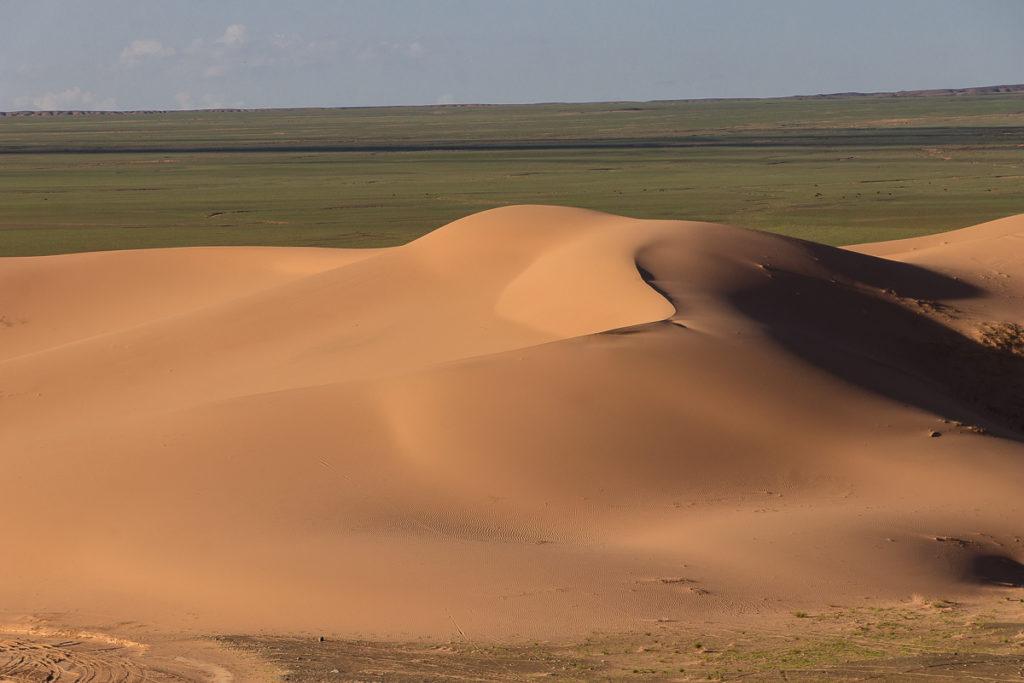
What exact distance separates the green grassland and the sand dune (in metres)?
20.1

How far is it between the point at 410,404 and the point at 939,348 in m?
9.40

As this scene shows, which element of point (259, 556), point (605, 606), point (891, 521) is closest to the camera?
point (605, 606)

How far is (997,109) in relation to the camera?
639 feet

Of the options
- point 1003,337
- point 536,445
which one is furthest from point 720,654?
point 1003,337

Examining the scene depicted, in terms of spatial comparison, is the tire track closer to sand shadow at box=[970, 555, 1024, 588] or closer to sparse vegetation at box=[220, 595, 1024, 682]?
sparse vegetation at box=[220, 595, 1024, 682]

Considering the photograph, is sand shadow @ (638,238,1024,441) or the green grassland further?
the green grassland

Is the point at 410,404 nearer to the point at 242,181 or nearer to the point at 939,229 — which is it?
the point at 939,229

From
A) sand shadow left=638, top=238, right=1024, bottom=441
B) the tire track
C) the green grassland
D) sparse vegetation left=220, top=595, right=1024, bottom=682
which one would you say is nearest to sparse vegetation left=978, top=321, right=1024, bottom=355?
sand shadow left=638, top=238, right=1024, bottom=441

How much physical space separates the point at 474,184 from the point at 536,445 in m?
57.1

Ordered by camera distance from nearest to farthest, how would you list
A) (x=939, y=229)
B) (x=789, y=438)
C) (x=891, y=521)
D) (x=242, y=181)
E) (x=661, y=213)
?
(x=891, y=521), (x=789, y=438), (x=939, y=229), (x=661, y=213), (x=242, y=181)

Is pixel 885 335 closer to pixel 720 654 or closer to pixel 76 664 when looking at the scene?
pixel 720 654

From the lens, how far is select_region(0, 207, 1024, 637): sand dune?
409 inches

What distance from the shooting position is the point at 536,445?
44.9 ft

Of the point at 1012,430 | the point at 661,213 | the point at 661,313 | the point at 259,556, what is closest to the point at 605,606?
the point at 259,556
